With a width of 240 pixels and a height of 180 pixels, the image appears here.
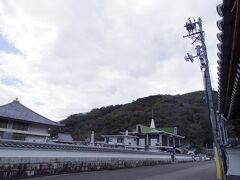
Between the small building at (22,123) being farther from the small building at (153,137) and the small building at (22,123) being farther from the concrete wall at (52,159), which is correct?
the small building at (153,137)

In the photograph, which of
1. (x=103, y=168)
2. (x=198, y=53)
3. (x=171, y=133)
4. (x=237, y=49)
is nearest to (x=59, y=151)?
(x=103, y=168)

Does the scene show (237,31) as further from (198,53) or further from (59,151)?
(59,151)

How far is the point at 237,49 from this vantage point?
5223 mm

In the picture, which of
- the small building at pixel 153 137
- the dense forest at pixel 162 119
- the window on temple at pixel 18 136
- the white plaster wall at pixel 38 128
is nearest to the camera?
the window on temple at pixel 18 136

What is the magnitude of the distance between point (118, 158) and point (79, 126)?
199ft

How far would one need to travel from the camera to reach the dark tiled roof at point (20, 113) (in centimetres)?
2545

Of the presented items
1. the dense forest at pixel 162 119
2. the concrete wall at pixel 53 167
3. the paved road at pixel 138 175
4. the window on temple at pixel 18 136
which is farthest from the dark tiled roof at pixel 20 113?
the dense forest at pixel 162 119

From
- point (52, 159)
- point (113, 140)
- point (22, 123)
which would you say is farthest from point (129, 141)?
point (52, 159)

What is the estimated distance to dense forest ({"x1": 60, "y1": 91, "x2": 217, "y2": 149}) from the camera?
67188 millimetres

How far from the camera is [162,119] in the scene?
75.2m

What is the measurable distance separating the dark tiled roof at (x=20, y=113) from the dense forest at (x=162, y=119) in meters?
38.2

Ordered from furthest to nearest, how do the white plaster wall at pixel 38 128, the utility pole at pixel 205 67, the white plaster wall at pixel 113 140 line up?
1. the white plaster wall at pixel 113 140
2. the white plaster wall at pixel 38 128
3. the utility pole at pixel 205 67

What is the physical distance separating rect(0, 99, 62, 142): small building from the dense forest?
37.6 meters

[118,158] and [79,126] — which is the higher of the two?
[79,126]
